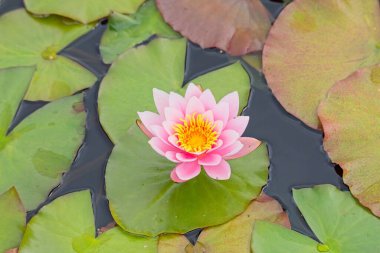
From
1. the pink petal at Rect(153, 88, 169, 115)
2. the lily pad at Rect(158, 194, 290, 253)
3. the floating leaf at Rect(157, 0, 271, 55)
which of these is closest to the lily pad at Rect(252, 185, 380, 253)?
the lily pad at Rect(158, 194, 290, 253)

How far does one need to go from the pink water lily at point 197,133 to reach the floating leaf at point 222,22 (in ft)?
1.42

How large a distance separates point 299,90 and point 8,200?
38.6 inches

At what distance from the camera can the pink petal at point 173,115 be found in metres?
1.75

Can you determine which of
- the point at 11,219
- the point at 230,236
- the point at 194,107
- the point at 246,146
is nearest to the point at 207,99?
the point at 194,107

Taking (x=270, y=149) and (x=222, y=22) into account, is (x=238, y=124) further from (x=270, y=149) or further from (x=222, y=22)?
(x=222, y=22)

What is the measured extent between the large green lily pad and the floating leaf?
0.47 meters

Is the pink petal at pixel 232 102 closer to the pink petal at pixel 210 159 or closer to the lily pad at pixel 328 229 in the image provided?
the pink petal at pixel 210 159

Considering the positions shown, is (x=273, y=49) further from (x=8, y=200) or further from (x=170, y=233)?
(x=8, y=200)

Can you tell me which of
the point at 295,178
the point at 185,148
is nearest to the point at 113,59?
the point at 185,148

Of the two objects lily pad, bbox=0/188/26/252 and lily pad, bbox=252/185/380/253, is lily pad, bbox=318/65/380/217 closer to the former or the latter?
lily pad, bbox=252/185/380/253

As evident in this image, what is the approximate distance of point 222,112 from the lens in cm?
176

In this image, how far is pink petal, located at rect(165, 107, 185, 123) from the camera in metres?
1.75

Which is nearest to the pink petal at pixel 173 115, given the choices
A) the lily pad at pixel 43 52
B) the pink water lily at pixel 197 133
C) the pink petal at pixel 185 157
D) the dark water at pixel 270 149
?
the pink water lily at pixel 197 133

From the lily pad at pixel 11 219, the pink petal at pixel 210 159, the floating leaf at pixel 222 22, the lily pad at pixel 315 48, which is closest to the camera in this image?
the pink petal at pixel 210 159
